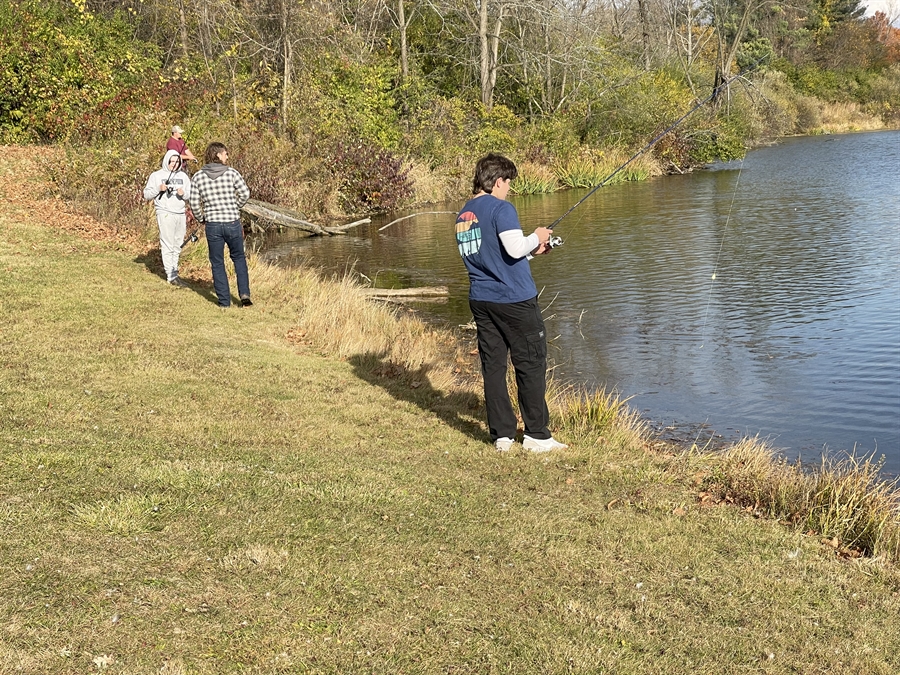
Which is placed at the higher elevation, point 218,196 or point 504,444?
point 218,196

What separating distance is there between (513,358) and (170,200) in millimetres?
7648

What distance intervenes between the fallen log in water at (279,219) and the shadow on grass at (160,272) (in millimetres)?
7845

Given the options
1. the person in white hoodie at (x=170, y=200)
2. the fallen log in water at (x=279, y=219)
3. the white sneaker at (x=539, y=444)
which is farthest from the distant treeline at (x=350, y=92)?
the white sneaker at (x=539, y=444)

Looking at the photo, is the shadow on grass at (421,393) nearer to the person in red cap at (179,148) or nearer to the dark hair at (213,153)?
the dark hair at (213,153)

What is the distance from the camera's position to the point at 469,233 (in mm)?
6746

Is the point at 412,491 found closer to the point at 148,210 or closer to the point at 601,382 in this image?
the point at 601,382

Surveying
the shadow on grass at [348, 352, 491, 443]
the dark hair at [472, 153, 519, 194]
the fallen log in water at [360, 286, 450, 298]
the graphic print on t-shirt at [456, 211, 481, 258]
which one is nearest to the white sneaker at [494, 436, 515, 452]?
the shadow on grass at [348, 352, 491, 443]

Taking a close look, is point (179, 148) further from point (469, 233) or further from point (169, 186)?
point (469, 233)

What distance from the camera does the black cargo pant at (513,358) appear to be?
6.82 meters

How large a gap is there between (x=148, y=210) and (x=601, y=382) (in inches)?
428

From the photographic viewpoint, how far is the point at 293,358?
33.0ft

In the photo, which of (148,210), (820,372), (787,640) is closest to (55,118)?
(148,210)

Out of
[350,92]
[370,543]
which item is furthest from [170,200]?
[350,92]

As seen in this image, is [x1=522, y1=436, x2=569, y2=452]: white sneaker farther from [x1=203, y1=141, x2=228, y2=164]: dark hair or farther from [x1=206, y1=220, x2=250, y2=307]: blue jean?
[x1=203, y1=141, x2=228, y2=164]: dark hair
